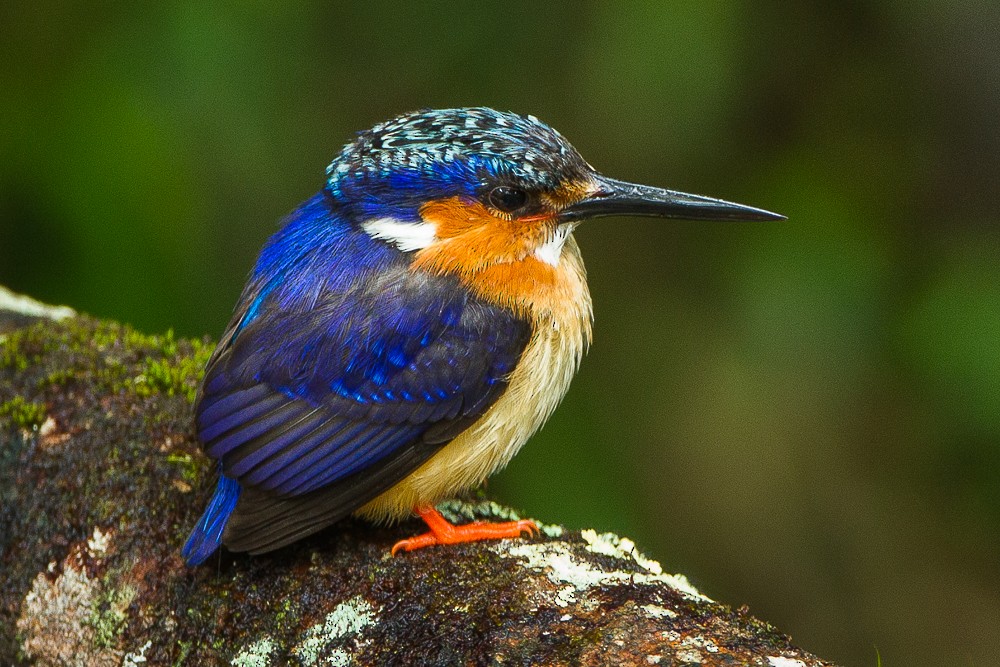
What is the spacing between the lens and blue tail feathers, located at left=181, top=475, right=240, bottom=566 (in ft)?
8.81

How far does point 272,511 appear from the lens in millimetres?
2732

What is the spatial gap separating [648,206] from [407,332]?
83 cm

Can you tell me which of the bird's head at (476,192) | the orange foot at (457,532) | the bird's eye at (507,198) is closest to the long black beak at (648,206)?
the bird's head at (476,192)

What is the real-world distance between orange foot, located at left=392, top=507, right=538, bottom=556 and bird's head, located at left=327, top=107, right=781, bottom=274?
0.72 meters

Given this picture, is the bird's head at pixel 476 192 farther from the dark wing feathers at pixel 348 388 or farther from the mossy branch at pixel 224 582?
the mossy branch at pixel 224 582

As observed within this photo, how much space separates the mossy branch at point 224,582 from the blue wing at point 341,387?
0.16 m

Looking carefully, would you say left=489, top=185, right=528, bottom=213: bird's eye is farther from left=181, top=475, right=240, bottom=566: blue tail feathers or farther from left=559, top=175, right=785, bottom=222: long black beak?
left=181, top=475, right=240, bottom=566: blue tail feathers

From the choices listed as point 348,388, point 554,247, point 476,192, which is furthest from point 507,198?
point 348,388

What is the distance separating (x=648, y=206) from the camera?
10.5 ft

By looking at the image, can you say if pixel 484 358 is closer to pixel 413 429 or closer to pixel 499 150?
pixel 413 429

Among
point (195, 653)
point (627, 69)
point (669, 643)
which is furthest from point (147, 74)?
point (669, 643)

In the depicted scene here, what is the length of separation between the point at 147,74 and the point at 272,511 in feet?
7.77

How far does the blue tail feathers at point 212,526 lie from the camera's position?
2.69m

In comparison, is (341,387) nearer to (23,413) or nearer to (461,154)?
(461,154)
